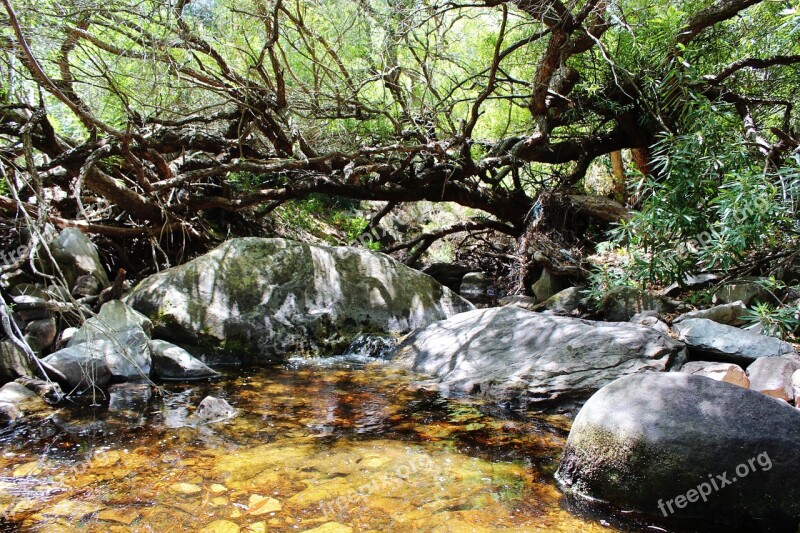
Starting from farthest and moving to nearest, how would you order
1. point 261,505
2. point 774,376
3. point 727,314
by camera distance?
point 727,314, point 774,376, point 261,505

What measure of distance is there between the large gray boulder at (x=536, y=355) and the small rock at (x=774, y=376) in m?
0.47

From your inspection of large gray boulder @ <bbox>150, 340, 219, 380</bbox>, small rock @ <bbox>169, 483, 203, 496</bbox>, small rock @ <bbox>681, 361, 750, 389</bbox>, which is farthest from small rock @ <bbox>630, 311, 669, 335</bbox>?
large gray boulder @ <bbox>150, 340, 219, 380</bbox>

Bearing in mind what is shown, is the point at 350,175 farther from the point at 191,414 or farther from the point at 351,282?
the point at 191,414


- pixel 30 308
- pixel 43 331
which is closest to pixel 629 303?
pixel 43 331

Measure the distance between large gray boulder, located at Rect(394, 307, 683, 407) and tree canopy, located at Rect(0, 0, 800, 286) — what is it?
1250 millimetres

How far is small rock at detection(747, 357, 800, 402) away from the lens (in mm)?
3064

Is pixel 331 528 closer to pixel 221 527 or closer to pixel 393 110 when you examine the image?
pixel 221 527

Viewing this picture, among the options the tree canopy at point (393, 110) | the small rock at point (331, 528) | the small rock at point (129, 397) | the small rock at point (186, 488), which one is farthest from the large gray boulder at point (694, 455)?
the small rock at point (129, 397)

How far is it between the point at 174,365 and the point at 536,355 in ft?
9.42

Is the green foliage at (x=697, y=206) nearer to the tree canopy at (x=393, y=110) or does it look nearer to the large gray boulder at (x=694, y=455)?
the tree canopy at (x=393, y=110)

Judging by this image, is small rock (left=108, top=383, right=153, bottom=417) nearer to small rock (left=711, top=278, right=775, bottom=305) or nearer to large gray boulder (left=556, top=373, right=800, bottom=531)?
large gray boulder (left=556, top=373, right=800, bottom=531)

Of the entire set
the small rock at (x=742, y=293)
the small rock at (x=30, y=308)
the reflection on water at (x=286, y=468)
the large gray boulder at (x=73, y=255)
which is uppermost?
the large gray boulder at (x=73, y=255)

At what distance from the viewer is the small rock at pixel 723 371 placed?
3.31 meters

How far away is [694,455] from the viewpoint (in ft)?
6.79
